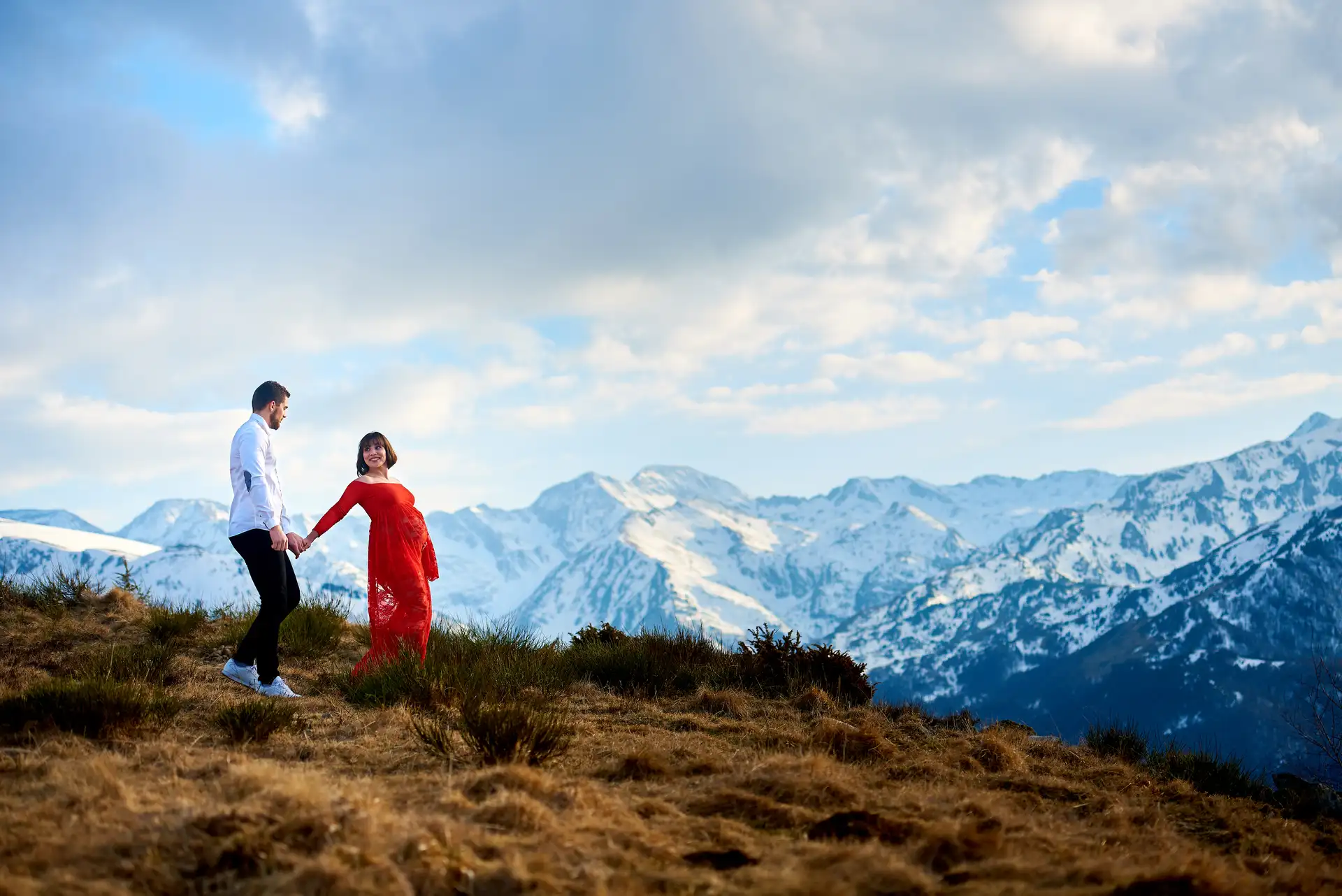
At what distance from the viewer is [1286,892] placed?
4586mm

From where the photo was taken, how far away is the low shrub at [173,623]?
11258mm

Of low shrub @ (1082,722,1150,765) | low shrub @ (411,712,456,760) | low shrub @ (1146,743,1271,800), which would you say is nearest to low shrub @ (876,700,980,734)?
low shrub @ (1082,722,1150,765)

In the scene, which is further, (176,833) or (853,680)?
(853,680)

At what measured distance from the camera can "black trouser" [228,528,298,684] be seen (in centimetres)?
837

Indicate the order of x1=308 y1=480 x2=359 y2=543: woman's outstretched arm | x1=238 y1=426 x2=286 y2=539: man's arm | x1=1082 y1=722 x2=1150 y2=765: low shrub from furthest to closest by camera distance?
x1=1082 y1=722 x2=1150 y2=765: low shrub, x1=308 y1=480 x2=359 y2=543: woman's outstretched arm, x1=238 y1=426 x2=286 y2=539: man's arm

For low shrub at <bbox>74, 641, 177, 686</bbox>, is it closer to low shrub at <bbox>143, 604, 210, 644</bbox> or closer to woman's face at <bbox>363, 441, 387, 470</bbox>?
low shrub at <bbox>143, 604, 210, 644</bbox>

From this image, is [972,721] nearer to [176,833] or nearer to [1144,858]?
[1144,858]

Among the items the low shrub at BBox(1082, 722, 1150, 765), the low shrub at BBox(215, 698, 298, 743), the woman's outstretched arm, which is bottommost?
the low shrub at BBox(1082, 722, 1150, 765)

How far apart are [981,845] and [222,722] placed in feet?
16.8

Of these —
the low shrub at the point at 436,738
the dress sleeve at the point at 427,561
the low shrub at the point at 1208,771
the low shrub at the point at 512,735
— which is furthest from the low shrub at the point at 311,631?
the low shrub at the point at 1208,771

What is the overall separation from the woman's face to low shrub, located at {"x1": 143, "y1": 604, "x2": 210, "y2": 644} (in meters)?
3.29

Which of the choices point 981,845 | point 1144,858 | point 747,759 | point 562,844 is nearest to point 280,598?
point 747,759

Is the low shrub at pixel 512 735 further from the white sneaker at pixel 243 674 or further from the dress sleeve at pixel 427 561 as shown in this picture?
the dress sleeve at pixel 427 561

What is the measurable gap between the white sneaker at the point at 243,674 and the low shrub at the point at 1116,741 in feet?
26.2
